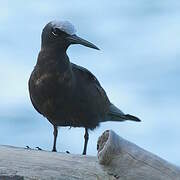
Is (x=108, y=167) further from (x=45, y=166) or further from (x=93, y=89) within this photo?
(x=93, y=89)

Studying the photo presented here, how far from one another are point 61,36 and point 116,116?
239 cm

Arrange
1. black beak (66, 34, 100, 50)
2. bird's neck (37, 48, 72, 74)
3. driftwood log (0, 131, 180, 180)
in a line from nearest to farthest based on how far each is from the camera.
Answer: driftwood log (0, 131, 180, 180)
black beak (66, 34, 100, 50)
bird's neck (37, 48, 72, 74)

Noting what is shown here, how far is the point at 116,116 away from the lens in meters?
10.1

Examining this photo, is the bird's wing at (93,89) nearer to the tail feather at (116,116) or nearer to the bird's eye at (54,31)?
the tail feather at (116,116)

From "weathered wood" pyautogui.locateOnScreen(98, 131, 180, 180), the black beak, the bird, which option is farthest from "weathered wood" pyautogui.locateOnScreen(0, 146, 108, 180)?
the black beak

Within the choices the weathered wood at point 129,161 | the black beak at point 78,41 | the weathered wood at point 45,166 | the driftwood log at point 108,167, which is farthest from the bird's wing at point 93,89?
the weathered wood at point 129,161

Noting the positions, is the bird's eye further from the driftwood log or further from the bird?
the driftwood log

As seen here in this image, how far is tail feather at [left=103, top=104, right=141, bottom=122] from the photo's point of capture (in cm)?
973

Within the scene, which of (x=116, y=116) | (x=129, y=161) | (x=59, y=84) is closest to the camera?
(x=129, y=161)

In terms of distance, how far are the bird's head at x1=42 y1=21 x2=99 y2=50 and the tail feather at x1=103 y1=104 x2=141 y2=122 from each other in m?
1.62

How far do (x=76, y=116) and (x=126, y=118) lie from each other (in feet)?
7.13

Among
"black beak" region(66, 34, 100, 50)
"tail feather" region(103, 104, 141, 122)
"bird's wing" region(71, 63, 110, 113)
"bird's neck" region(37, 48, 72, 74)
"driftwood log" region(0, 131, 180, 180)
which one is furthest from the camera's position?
"tail feather" region(103, 104, 141, 122)

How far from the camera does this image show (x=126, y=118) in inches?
412

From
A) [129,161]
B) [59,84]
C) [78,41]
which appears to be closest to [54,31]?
[78,41]
